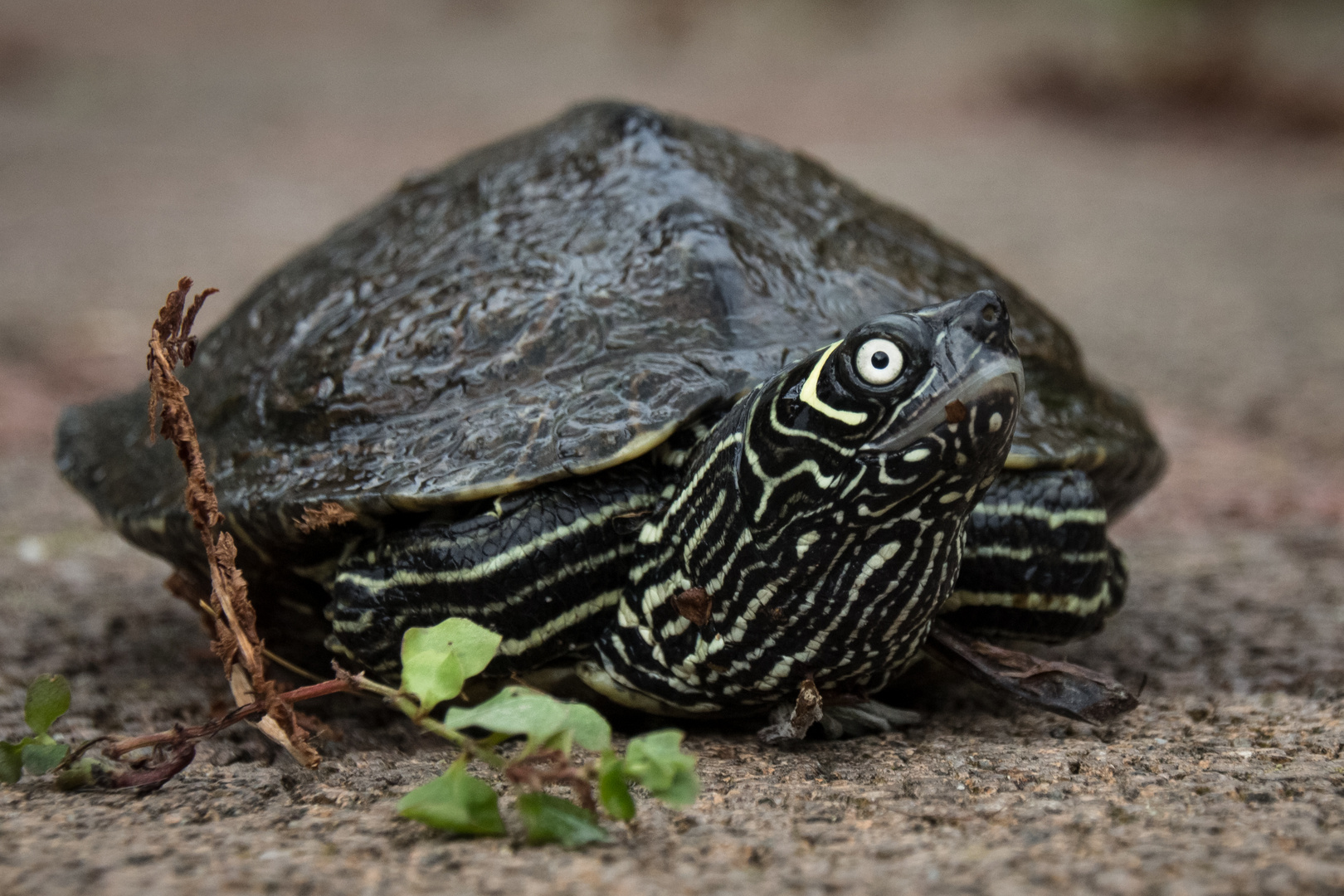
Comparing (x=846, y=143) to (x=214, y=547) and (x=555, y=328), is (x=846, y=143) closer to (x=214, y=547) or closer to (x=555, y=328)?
(x=555, y=328)

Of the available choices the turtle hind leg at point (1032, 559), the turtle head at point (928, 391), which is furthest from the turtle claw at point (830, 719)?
the turtle head at point (928, 391)

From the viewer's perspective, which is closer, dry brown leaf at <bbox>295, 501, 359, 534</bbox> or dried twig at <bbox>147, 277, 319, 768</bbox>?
dried twig at <bbox>147, 277, 319, 768</bbox>

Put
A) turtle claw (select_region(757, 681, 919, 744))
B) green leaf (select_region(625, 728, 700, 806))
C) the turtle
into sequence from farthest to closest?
turtle claw (select_region(757, 681, 919, 744)), the turtle, green leaf (select_region(625, 728, 700, 806))

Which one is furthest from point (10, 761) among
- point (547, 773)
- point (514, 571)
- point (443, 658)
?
point (547, 773)

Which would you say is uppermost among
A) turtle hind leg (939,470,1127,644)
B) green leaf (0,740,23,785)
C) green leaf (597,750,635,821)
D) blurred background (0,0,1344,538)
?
blurred background (0,0,1344,538)

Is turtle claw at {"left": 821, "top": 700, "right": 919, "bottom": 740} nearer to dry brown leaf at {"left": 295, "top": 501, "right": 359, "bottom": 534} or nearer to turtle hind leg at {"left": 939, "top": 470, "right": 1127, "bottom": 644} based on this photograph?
turtle hind leg at {"left": 939, "top": 470, "right": 1127, "bottom": 644}

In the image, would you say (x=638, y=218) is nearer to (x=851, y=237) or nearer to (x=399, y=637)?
(x=851, y=237)

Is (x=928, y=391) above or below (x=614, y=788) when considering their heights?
above

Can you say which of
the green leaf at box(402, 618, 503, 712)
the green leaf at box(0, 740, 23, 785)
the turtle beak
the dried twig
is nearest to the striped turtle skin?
the turtle beak
